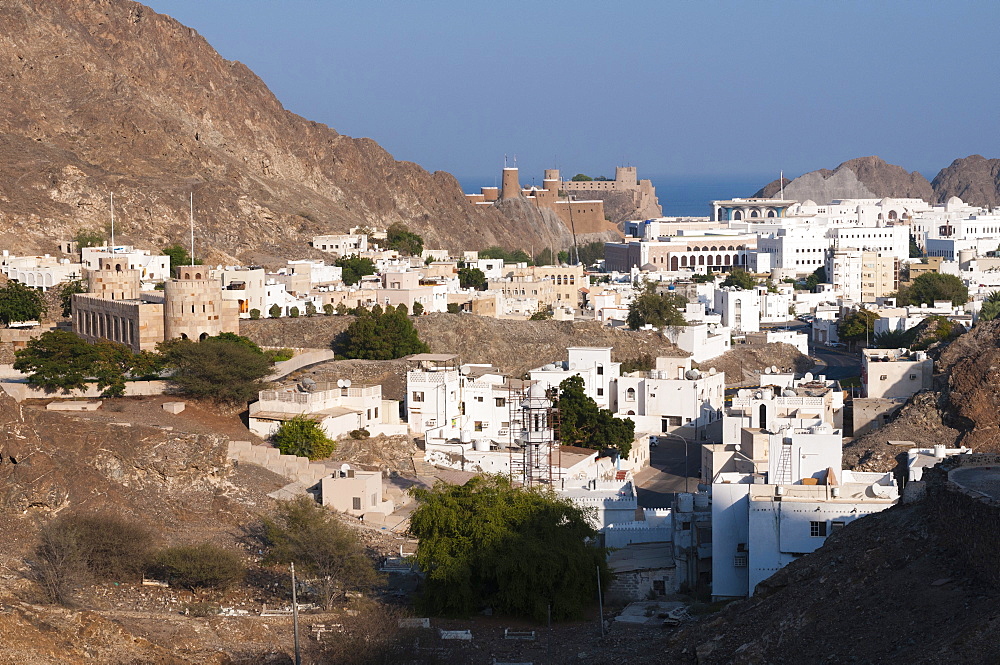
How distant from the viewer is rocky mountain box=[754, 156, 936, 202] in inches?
7431

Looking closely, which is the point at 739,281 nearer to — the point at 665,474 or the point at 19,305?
the point at 19,305

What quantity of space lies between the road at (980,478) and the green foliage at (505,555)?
7.39 meters

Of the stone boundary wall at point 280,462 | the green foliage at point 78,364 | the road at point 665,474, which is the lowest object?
the road at point 665,474

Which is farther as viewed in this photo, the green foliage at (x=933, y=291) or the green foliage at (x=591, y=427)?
the green foliage at (x=933, y=291)

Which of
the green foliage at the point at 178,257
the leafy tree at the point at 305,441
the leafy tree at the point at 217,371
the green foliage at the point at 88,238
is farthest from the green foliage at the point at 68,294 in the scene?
the leafy tree at the point at 305,441

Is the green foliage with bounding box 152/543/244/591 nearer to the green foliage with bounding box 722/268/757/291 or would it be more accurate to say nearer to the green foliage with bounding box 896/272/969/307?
the green foliage with bounding box 896/272/969/307

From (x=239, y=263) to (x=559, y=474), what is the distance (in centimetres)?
3879

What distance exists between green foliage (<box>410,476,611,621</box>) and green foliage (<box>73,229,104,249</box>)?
43888 mm

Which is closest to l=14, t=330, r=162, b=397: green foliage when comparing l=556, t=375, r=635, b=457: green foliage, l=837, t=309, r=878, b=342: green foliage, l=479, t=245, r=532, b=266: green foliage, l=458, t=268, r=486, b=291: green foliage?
l=556, t=375, r=635, b=457: green foliage

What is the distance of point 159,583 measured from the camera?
23.2 m

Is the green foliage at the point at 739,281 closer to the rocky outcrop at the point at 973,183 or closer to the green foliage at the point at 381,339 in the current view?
the green foliage at the point at 381,339

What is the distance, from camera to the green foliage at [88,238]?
64.5m

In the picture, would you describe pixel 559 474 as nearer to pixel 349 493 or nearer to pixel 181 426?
pixel 349 493

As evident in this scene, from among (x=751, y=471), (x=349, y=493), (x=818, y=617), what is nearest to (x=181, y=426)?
(x=349, y=493)
